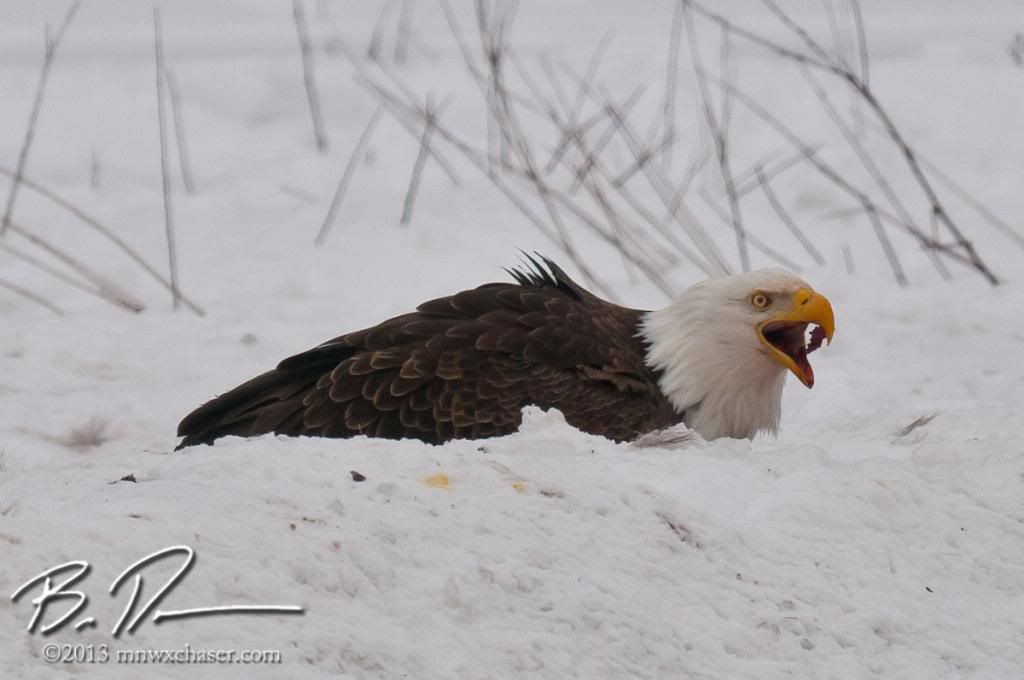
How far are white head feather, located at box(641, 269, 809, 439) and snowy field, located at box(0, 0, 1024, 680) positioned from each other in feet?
0.82

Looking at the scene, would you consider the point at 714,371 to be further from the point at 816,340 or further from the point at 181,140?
the point at 181,140

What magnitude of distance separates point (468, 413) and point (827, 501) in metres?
1.66

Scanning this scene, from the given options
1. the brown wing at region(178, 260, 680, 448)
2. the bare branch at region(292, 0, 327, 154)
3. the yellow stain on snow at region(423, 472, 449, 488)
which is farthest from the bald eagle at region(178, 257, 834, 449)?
the bare branch at region(292, 0, 327, 154)

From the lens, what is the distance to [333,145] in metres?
9.66

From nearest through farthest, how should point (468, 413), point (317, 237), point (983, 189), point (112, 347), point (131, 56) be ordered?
1. point (468, 413)
2. point (112, 347)
3. point (317, 237)
4. point (983, 189)
5. point (131, 56)

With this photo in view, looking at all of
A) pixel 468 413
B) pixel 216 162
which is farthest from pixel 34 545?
pixel 216 162

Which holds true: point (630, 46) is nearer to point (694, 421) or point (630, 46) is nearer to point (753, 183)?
point (753, 183)

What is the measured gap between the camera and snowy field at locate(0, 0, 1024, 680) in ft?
10.2

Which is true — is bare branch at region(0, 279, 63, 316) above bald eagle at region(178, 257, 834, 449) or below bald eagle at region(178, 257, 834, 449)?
above

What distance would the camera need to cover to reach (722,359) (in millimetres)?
5723

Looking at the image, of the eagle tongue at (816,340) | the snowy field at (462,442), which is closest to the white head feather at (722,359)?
the eagle tongue at (816,340)
